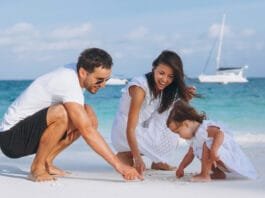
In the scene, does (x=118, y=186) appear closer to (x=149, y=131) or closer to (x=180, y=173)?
(x=180, y=173)

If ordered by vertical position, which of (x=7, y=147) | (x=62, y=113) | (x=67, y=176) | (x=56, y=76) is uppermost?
(x=56, y=76)

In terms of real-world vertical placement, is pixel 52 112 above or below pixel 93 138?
above

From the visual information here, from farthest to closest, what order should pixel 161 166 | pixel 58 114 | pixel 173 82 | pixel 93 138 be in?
1. pixel 161 166
2. pixel 173 82
3. pixel 58 114
4. pixel 93 138

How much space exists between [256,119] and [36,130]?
10699mm

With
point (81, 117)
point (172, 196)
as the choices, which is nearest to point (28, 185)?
point (81, 117)

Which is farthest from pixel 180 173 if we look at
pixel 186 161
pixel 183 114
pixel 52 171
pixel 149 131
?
pixel 52 171

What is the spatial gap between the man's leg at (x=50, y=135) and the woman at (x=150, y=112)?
2.04 feet

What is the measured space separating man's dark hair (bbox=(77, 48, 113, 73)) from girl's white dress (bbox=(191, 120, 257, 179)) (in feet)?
2.70

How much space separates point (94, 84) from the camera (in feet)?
13.5

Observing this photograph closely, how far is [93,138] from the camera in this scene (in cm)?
390

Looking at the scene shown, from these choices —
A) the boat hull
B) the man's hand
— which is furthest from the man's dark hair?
the boat hull

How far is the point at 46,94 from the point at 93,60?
409 mm

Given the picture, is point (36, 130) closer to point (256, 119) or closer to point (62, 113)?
point (62, 113)

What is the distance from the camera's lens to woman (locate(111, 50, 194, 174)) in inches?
175
